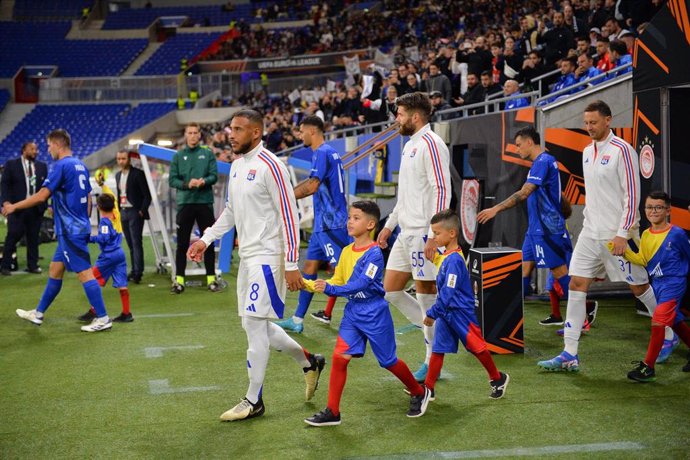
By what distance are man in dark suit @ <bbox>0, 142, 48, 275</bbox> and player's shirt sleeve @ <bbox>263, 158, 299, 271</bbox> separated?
8552 mm

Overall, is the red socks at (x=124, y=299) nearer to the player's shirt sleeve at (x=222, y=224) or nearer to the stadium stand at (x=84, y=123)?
the player's shirt sleeve at (x=222, y=224)

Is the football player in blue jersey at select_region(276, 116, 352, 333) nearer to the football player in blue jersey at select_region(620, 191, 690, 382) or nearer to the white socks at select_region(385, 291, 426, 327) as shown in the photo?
the white socks at select_region(385, 291, 426, 327)

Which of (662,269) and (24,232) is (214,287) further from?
(662,269)

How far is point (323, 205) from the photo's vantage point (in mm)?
7988

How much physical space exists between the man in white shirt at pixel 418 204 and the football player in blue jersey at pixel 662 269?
131 cm

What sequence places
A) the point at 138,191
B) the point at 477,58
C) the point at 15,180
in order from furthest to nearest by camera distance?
the point at 477,58 < the point at 15,180 < the point at 138,191

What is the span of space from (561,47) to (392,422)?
969cm

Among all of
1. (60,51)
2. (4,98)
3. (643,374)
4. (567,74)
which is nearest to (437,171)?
(643,374)

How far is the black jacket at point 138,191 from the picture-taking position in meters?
11.5

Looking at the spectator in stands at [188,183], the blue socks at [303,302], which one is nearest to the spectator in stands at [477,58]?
the spectator in stands at [188,183]

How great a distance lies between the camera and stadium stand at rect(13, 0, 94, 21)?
45.3 meters

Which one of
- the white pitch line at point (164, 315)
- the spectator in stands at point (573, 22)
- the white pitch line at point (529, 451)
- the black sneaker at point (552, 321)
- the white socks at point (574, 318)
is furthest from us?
the spectator in stands at point (573, 22)

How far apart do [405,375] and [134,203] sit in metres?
7.38

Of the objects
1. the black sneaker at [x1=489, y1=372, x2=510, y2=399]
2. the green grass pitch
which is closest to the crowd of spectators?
the green grass pitch
